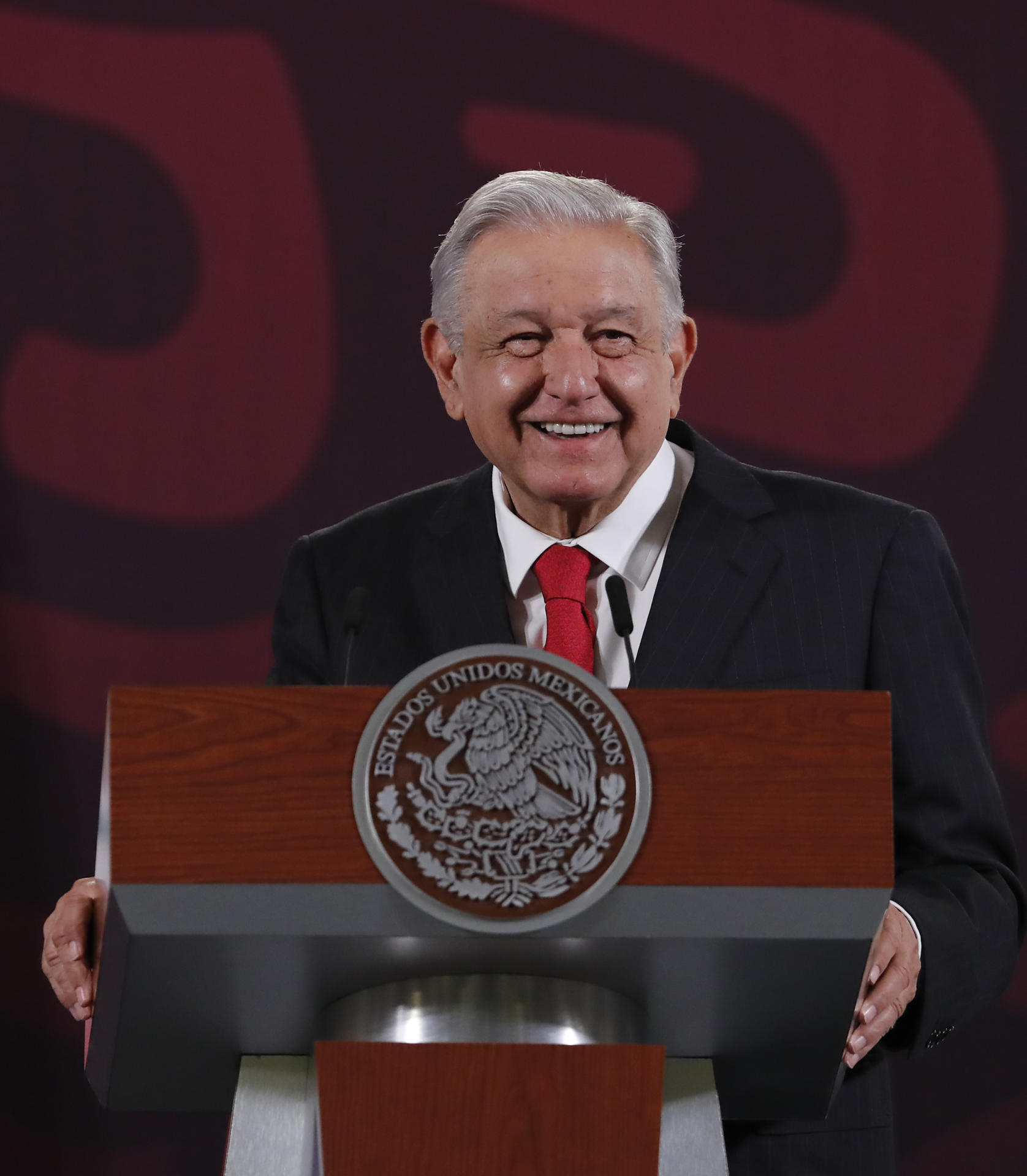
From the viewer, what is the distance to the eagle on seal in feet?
3.51

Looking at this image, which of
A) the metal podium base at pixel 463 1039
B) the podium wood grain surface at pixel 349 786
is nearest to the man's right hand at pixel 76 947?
the metal podium base at pixel 463 1039

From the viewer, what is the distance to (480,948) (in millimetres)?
1100

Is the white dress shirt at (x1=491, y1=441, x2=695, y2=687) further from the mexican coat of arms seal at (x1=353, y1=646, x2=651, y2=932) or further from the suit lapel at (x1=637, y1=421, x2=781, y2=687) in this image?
the mexican coat of arms seal at (x1=353, y1=646, x2=651, y2=932)

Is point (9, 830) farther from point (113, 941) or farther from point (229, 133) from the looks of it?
point (113, 941)

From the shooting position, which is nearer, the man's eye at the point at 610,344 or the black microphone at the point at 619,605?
the black microphone at the point at 619,605

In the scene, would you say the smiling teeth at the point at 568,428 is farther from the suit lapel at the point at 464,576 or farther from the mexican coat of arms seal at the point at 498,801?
the mexican coat of arms seal at the point at 498,801

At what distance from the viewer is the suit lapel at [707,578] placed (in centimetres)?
174

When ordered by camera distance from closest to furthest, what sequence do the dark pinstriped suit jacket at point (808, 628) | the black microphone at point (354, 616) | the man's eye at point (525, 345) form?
the black microphone at point (354, 616) → the dark pinstriped suit jacket at point (808, 628) → the man's eye at point (525, 345)

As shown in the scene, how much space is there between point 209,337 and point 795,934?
2.09 meters

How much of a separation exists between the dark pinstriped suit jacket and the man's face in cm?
10

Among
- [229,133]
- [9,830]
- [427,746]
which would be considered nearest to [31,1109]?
[9,830]

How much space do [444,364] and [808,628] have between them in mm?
628

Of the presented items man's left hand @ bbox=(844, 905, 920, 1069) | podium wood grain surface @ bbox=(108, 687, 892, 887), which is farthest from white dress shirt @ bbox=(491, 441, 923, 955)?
podium wood grain surface @ bbox=(108, 687, 892, 887)

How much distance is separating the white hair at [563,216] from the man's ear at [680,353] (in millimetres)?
22
